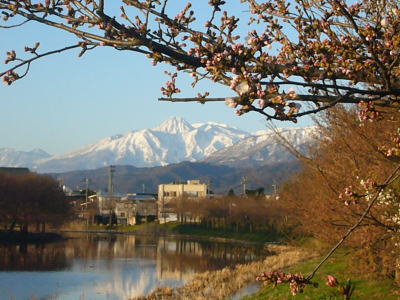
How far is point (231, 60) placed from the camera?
20.7 feet

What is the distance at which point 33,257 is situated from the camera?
5272 cm

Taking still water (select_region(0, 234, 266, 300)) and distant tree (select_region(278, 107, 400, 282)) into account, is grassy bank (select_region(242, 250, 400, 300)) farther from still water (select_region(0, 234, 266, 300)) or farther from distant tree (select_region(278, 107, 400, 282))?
still water (select_region(0, 234, 266, 300))

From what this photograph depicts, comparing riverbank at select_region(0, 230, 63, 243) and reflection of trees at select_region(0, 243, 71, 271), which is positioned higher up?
riverbank at select_region(0, 230, 63, 243)

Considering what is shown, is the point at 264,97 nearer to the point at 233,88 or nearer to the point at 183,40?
the point at 233,88

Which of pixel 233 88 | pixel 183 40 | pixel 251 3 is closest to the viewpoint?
pixel 233 88

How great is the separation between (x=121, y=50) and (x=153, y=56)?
38 cm

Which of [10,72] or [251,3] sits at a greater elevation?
[251,3]

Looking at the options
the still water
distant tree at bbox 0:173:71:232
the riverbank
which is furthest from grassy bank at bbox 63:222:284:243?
the riverbank

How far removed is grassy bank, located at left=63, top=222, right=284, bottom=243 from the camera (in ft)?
275

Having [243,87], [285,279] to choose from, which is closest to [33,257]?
[285,279]

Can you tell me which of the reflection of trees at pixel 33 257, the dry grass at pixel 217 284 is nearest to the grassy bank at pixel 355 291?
the dry grass at pixel 217 284

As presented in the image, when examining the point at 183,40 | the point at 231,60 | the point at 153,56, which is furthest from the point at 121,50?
the point at 231,60

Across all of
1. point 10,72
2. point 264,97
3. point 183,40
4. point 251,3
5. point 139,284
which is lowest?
point 139,284

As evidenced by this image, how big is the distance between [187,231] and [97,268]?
183 ft
